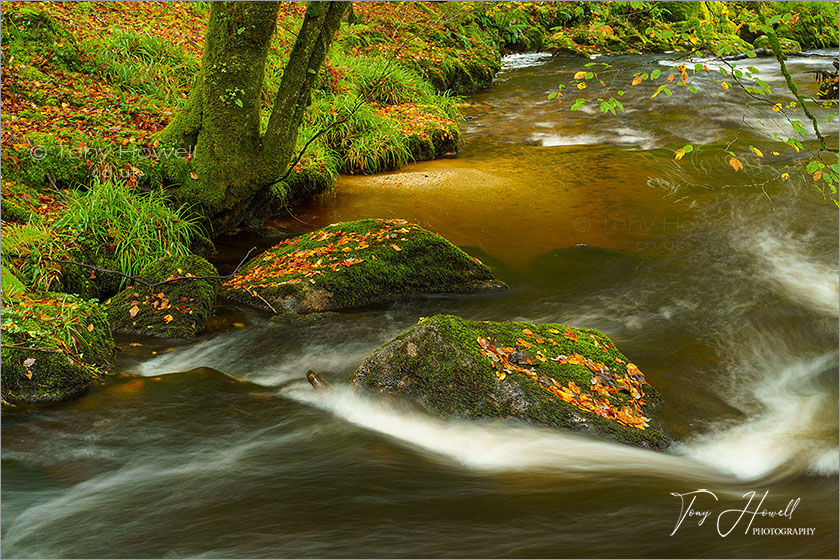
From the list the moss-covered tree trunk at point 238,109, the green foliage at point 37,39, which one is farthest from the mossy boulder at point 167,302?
the green foliage at point 37,39

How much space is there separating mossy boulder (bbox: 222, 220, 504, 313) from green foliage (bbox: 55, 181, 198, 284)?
83cm

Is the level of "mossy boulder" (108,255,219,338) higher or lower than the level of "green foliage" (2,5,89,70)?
lower

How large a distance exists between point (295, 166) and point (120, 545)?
6.12m

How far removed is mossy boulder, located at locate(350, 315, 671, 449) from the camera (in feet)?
14.2

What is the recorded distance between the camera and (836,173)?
13.1ft

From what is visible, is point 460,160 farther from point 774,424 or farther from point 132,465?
point 132,465

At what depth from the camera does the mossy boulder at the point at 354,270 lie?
6.30 m

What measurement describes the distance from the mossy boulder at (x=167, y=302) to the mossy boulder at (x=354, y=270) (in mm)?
456

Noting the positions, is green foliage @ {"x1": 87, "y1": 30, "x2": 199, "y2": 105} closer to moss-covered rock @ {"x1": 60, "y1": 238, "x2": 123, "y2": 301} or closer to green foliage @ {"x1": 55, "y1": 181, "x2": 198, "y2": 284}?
green foliage @ {"x1": 55, "y1": 181, "x2": 198, "y2": 284}

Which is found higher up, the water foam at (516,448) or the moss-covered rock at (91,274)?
the moss-covered rock at (91,274)

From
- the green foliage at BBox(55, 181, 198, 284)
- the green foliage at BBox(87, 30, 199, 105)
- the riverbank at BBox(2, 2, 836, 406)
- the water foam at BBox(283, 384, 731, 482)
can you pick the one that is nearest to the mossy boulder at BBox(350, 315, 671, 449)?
the water foam at BBox(283, 384, 731, 482)

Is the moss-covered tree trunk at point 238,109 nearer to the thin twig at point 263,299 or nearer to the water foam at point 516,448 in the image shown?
the thin twig at point 263,299

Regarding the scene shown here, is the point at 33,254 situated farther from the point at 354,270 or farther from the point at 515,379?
the point at 515,379

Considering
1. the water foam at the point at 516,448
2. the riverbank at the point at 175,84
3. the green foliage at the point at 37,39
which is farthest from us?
the green foliage at the point at 37,39
